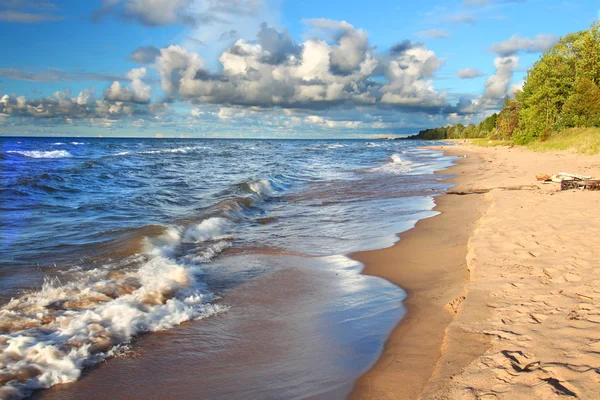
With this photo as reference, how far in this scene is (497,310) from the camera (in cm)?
470

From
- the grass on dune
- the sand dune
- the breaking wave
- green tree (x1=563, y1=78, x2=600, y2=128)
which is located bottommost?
the breaking wave

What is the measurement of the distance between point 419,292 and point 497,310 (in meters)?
1.39

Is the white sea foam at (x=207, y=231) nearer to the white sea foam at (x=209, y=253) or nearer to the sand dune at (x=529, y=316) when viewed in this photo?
the white sea foam at (x=209, y=253)

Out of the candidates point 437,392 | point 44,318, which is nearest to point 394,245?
point 437,392

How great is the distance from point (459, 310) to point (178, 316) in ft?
11.6

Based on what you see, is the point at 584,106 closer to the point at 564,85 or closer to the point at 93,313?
the point at 564,85

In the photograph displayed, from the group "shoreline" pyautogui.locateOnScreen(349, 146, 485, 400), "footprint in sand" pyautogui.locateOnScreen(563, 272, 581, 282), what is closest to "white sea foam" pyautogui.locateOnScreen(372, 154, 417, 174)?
"shoreline" pyautogui.locateOnScreen(349, 146, 485, 400)

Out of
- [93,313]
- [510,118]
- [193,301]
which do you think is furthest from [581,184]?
[510,118]

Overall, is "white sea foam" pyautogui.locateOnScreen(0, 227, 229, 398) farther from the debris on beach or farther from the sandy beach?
the debris on beach

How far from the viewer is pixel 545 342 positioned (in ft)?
12.3

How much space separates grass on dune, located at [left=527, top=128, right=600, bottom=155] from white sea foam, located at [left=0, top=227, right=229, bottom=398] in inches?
1067

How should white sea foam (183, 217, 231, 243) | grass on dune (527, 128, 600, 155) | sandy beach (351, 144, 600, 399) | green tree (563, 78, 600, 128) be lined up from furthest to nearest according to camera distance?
1. green tree (563, 78, 600, 128)
2. grass on dune (527, 128, 600, 155)
3. white sea foam (183, 217, 231, 243)
4. sandy beach (351, 144, 600, 399)

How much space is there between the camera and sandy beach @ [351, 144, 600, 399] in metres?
3.30

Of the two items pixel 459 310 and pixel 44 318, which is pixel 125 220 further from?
pixel 459 310
